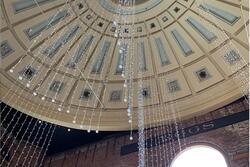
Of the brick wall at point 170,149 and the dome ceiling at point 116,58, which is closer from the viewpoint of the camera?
the brick wall at point 170,149

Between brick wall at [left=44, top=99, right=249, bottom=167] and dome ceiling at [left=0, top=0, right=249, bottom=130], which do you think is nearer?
brick wall at [left=44, top=99, right=249, bottom=167]

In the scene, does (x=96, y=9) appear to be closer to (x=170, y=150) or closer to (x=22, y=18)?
(x=22, y=18)

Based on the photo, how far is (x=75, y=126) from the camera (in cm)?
1291

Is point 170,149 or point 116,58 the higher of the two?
point 116,58

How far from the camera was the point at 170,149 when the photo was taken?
38.8ft

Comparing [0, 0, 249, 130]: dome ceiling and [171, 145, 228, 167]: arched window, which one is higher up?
[0, 0, 249, 130]: dome ceiling

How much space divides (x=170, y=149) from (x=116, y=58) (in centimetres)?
320

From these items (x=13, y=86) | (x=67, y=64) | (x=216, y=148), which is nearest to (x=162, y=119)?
(x=216, y=148)

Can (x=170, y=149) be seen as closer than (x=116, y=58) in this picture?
Yes

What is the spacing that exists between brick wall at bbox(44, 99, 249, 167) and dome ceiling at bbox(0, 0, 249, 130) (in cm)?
38

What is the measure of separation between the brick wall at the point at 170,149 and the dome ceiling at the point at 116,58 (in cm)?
38

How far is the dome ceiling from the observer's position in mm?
11977

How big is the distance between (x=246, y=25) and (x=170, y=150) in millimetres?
4017

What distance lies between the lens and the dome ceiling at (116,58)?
12.0 m
